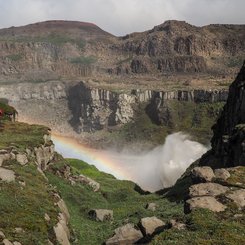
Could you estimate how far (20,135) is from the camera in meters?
78.9

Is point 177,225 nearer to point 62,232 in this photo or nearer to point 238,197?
point 238,197

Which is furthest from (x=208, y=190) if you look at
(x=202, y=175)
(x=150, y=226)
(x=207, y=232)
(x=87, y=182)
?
(x=87, y=182)

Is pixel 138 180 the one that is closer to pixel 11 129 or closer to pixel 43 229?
pixel 11 129

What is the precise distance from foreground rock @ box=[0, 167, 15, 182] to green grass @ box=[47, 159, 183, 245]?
8.46 m

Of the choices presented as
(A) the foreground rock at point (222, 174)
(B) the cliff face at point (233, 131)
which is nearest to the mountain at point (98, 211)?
(A) the foreground rock at point (222, 174)

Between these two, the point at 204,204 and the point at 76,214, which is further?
the point at 76,214

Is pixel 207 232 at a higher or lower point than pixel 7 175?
higher

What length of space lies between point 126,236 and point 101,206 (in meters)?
30.4

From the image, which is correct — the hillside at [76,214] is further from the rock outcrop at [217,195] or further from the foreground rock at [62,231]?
the rock outcrop at [217,195]

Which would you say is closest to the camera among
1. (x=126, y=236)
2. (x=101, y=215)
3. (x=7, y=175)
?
(x=126, y=236)

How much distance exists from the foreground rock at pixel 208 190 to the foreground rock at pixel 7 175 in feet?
63.4

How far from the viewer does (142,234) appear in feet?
131

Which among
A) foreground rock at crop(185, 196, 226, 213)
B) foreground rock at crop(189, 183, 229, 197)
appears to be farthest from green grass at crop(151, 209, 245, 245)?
foreground rock at crop(189, 183, 229, 197)

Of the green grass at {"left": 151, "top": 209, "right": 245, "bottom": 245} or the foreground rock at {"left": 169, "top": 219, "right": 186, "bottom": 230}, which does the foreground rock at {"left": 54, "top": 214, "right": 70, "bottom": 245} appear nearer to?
the foreground rock at {"left": 169, "top": 219, "right": 186, "bottom": 230}
